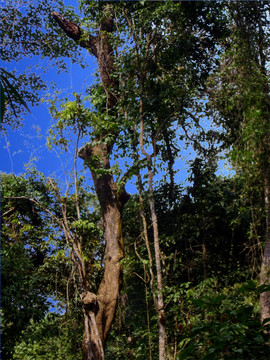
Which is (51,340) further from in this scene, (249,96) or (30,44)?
(30,44)

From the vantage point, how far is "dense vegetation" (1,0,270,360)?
560 cm

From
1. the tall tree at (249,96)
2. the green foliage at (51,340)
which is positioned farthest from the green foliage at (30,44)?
the green foliage at (51,340)

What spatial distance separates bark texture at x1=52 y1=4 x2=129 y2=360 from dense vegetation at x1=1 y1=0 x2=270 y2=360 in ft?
0.06

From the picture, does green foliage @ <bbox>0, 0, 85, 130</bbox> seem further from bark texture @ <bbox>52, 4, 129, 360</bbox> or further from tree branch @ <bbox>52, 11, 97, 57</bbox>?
bark texture @ <bbox>52, 4, 129, 360</bbox>

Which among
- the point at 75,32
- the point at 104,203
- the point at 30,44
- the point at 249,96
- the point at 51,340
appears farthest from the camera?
the point at 30,44

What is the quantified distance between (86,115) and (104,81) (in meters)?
1.26

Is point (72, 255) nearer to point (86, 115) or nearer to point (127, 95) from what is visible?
point (86, 115)

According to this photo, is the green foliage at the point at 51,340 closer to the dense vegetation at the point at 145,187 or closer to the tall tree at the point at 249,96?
the dense vegetation at the point at 145,187

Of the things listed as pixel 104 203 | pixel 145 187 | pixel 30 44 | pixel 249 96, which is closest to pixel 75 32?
pixel 30 44

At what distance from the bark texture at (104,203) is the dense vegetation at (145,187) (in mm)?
19

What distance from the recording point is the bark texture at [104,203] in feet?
18.1

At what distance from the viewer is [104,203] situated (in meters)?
6.59

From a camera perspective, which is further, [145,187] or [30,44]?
[30,44]

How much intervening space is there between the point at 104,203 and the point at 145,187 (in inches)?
37.9
